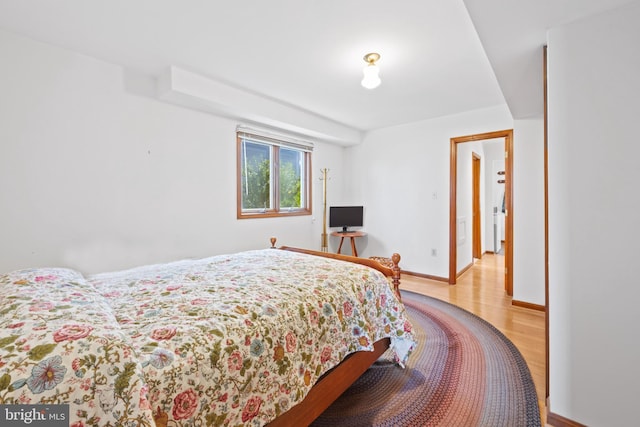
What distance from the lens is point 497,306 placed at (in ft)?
10.5

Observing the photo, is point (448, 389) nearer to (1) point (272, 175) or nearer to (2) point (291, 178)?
(1) point (272, 175)

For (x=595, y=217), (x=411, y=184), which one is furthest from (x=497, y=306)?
(x=595, y=217)

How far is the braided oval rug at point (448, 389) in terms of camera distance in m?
1.57

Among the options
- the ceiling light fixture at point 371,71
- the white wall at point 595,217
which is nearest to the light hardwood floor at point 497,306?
the white wall at point 595,217

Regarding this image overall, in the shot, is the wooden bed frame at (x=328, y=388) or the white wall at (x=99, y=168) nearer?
the wooden bed frame at (x=328, y=388)

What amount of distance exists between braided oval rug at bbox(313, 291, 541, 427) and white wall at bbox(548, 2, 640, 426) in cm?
31

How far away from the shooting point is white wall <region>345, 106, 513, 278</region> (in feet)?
13.3

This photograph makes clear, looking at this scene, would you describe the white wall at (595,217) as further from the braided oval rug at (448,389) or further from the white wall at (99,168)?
the white wall at (99,168)

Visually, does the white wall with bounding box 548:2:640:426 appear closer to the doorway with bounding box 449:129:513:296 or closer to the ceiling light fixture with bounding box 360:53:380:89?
the ceiling light fixture with bounding box 360:53:380:89

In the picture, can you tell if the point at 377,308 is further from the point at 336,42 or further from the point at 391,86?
the point at 391,86

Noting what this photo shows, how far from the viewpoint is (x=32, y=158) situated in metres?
2.14

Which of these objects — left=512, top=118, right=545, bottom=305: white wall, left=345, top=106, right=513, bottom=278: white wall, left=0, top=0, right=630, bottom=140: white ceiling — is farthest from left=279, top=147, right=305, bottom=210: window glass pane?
left=512, top=118, right=545, bottom=305: white wall

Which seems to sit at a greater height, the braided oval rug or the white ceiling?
the white ceiling

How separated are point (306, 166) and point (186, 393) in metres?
3.86
